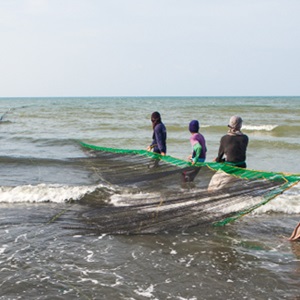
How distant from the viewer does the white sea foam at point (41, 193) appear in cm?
748

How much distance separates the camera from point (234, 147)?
5645mm

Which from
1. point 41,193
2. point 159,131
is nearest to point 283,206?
point 159,131

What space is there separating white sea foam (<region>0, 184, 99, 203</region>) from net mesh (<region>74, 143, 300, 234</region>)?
122 cm

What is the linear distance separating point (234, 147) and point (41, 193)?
392 cm

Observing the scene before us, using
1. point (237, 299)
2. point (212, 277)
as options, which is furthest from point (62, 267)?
point (237, 299)

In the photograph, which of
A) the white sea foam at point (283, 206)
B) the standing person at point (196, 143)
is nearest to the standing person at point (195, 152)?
the standing person at point (196, 143)

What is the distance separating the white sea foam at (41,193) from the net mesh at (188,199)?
4.00 ft

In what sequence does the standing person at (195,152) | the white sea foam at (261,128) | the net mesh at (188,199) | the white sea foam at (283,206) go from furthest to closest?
1. the white sea foam at (261,128)
2. the white sea foam at (283,206)
3. the standing person at (195,152)
4. the net mesh at (188,199)

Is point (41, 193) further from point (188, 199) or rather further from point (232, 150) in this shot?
point (232, 150)

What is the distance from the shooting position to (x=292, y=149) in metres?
15.9

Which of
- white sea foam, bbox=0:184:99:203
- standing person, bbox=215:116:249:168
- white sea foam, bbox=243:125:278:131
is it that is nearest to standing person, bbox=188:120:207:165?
standing person, bbox=215:116:249:168

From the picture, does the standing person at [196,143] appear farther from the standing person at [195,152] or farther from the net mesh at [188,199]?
the net mesh at [188,199]

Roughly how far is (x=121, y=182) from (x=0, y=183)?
310 cm

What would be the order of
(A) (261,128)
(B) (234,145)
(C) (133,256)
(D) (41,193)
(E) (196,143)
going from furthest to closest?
1. (A) (261,128)
2. (D) (41,193)
3. (E) (196,143)
4. (B) (234,145)
5. (C) (133,256)
